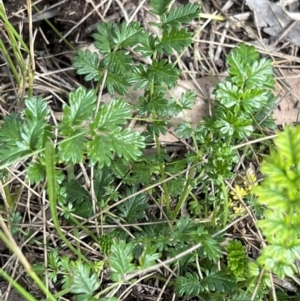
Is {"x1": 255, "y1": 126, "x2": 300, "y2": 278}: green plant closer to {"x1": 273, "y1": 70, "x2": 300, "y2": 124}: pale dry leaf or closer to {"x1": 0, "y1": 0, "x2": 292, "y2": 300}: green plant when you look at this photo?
{"x1": 0, "y1": 0, "x2": 292, "y2": 300}: green plant

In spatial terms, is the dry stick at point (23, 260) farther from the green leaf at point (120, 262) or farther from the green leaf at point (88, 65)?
the green leaf at point (88, 65)

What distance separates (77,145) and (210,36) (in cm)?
111

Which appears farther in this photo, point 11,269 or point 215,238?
point 11,269

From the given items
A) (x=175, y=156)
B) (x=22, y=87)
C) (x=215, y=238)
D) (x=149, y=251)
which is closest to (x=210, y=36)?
(x=175, y=156)

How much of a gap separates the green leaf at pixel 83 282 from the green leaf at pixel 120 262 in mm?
58

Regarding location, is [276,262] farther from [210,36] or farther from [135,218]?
[210,36]

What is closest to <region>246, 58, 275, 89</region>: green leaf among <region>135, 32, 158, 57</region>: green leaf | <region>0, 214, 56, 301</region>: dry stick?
<region>135, 32, 158, 57</region>: green leaf

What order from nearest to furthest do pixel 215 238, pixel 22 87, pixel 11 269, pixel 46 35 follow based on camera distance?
pixel 215 238 < pixel 11 269 < pixel 22 87 < pixel 46 35

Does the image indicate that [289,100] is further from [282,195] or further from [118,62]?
A: [282,195]

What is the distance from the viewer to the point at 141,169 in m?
1.87

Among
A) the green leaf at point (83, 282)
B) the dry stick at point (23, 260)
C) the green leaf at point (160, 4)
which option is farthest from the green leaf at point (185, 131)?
the dry stick at point (23, 260)

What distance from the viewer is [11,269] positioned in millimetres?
1877

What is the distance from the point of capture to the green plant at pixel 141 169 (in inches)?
59.5

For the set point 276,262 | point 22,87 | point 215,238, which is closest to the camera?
point 276,262
